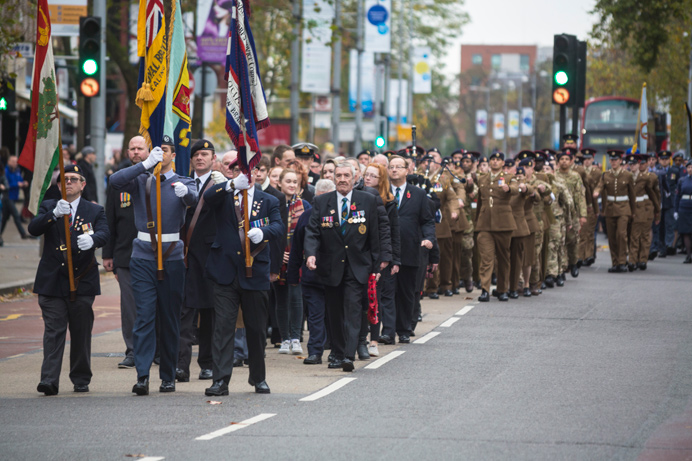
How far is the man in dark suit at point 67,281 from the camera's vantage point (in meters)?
9.99

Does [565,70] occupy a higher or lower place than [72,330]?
higher

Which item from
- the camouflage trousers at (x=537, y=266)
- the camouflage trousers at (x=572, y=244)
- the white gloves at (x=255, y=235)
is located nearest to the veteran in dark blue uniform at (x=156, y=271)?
the white gloves at (x=255, y=235)

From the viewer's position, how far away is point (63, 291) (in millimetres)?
10047

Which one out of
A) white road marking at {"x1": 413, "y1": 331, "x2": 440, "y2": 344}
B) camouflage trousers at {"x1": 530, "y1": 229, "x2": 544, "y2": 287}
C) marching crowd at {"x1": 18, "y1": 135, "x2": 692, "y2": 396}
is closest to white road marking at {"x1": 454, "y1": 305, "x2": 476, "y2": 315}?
marching crowd at {"x1": 18, "y1": 135, "x2": 692, "y2": 396}

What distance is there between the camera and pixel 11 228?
33.2m

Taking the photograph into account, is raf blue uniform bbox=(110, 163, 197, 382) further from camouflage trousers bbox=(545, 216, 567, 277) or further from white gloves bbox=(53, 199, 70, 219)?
camouflage trousers bbox=(545, 216, 567, 277)

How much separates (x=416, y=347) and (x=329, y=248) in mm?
2095

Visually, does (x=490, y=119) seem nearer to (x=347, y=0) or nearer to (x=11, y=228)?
(x=347, y=0)

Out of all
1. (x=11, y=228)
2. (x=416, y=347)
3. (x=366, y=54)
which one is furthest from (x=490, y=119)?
(x=416, y=347)

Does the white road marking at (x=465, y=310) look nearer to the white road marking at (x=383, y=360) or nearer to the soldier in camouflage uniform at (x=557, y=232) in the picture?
the soldier in camouflage uniform at (x=557, y=232)

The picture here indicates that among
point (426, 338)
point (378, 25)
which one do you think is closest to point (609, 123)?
point (378, 25)

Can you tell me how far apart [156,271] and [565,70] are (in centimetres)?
1067

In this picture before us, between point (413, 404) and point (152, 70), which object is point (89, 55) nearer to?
point (152, 70)

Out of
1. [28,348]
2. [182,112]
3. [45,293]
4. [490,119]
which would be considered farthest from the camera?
[490,119]
